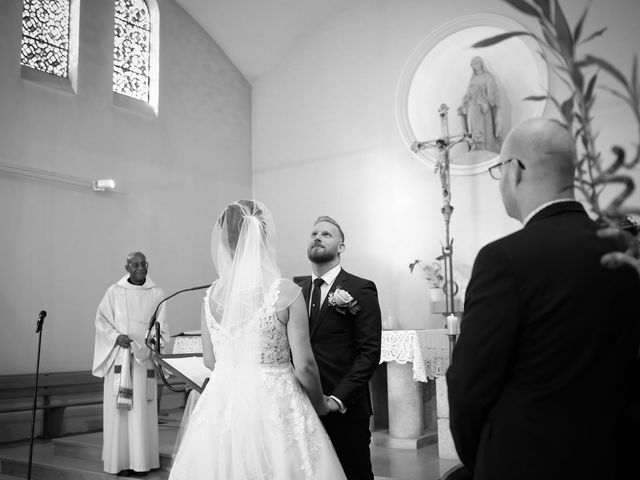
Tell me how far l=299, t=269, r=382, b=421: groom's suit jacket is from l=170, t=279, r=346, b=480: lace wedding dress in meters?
0.41

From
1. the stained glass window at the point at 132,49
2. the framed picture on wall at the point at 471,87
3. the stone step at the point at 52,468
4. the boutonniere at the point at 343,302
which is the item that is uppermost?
the stained glass window at the point at 132,49

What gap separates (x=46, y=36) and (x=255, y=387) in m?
7.90

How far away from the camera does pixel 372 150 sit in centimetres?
1006

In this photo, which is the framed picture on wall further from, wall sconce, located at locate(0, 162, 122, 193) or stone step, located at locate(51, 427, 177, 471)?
stone step, located at locate(51, 427, 177, 471)

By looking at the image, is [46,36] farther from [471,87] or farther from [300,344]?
[300,344]

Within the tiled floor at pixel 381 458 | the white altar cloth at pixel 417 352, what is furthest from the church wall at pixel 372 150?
the tiled floor at pixel 381 458

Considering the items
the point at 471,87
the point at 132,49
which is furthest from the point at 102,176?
the point at 471,87

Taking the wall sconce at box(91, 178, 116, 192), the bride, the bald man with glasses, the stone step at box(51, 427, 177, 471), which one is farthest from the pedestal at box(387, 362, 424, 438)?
the bald man with glasses

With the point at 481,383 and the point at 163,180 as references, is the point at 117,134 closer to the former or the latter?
the point at 163,180

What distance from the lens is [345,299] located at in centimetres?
308

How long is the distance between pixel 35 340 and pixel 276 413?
20.6 feet

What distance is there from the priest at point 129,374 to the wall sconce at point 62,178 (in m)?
2.78

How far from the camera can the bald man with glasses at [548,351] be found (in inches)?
56.3

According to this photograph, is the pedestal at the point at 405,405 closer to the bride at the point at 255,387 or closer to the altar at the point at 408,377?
the altar at the point at 408,377
